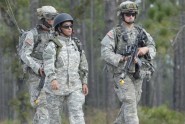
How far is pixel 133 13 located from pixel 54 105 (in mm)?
1769

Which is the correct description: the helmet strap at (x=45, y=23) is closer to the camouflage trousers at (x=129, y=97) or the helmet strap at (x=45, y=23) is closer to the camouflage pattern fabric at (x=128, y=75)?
the camouflage pattern fabric at (x=128, y=75)

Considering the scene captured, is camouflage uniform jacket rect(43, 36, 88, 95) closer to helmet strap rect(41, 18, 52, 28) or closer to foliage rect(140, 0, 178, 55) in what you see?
helmet strap rect(41, 18, 52, 28)

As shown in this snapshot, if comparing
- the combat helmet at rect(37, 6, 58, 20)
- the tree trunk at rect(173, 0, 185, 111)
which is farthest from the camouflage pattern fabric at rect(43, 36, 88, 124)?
the tree trunk at rect(173, 0, 185, 111)

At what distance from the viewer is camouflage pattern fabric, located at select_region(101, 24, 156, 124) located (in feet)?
28.0

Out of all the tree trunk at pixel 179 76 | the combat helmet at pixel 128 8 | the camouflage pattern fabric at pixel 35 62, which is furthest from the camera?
the tree trunk at pixel 179 76

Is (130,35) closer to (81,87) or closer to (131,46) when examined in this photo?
(131,46)

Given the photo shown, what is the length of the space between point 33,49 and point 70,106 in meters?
1.65

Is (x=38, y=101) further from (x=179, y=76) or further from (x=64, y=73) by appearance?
(x=179, y=76)

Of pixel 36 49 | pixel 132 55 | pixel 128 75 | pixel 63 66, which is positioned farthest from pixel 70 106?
pixel 36 49

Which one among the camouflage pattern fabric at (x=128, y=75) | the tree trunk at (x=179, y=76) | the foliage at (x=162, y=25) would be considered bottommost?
the tree trunk at (x=179, y=76)

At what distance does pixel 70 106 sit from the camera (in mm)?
8102

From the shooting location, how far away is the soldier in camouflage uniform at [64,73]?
26.3 feet

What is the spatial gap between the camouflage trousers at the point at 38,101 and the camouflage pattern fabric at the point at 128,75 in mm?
1103

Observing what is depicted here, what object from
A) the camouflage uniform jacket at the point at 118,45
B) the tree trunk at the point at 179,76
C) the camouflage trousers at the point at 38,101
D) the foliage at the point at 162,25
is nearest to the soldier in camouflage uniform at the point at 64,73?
the camouflage trousers at the point at 38,101
